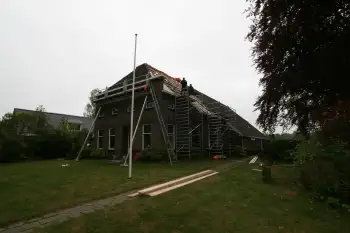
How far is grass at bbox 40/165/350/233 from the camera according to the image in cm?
442

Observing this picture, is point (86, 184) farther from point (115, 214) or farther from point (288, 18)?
point (288, 18)

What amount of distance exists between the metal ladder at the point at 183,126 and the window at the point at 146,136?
6.51ft

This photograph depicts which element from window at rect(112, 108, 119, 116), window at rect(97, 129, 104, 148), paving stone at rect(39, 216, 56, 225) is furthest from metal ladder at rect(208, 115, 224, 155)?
paving stone at rect(39, 216, 56, 225)

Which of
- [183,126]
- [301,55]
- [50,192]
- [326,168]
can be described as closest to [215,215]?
[326,168]

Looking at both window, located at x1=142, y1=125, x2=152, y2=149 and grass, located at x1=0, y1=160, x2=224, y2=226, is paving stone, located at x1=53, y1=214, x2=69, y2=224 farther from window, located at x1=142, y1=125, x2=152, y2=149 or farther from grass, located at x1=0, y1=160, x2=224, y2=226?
window, located at x1=142, y1=125, x2=152, y2=149

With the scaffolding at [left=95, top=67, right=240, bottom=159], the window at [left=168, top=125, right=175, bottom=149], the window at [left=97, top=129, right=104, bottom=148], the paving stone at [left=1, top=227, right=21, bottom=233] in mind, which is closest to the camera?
the paving stone at [left=1, top=227, right=21, bottom=233]

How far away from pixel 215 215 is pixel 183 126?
13140 millimetres

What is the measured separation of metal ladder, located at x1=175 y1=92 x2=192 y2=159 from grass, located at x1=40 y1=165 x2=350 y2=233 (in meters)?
10.3

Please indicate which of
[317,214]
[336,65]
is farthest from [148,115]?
[317,214]

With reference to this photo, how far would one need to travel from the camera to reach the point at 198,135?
20234 mm

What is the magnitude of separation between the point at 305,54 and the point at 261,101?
260 centimetres

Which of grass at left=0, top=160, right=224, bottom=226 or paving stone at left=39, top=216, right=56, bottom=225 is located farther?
grass at left=0, top=160, right=224, bottom=226

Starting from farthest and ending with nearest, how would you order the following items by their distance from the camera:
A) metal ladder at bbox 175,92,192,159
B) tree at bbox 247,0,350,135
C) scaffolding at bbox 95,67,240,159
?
1. metal ladder at bbox 175,92,192,159
2. scaffolding at bbox 95,67,240,159
3. tree at bbox 247,0,350,135

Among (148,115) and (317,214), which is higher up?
(148,115)
